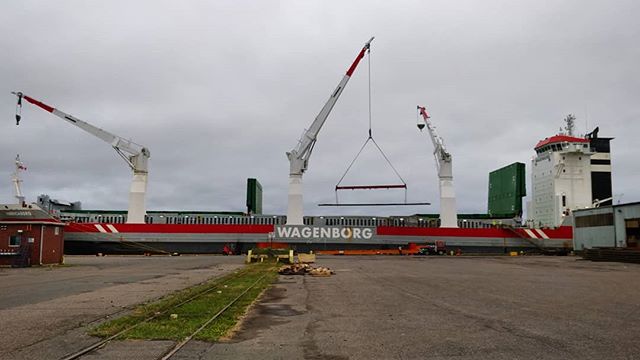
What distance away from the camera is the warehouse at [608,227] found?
1746 inches

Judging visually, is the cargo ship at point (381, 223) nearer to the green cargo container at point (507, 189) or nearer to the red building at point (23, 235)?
the green cargo container at point (507, 189)

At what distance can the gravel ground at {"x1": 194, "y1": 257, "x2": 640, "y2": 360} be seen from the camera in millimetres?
8008

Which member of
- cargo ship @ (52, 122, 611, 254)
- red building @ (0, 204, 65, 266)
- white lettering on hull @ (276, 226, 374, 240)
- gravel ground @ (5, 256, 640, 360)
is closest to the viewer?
gravel ground @ (5, 256, 640, 360)

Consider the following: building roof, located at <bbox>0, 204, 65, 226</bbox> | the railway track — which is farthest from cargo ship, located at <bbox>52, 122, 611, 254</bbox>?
the railway track

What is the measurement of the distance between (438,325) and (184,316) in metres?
5.59

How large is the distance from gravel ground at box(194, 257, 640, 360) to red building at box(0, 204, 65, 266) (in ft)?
67.4

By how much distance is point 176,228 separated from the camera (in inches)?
2362

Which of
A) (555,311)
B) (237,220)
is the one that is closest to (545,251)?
(237,220)

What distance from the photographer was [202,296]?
1566 cm

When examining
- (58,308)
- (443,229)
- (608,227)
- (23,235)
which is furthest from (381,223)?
(58,308)

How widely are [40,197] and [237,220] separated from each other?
1029 inches

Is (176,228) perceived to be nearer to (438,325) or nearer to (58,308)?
(58,308)

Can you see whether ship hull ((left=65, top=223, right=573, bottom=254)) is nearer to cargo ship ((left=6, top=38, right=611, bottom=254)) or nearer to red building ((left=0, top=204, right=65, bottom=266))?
cargo ship ((left=6, top=38, right=611, bottom=254))

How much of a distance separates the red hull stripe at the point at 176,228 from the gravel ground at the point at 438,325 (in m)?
43.1
